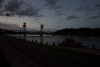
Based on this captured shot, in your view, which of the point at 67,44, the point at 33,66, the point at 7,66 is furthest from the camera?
the point at 67,44

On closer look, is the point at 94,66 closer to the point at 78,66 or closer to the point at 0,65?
the point at 78,66

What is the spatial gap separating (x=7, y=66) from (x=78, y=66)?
5.36 m

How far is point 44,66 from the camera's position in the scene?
15.9 metres

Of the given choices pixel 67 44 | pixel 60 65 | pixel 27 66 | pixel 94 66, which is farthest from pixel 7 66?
pixel 67 44

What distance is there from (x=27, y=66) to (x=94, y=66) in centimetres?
528

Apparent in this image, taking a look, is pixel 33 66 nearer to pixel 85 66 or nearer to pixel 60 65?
pixel 60 65

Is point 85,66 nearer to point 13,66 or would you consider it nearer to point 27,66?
point 27,66

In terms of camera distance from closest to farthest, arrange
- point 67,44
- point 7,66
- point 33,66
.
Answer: point 7,66, point 33,66, point 67,44

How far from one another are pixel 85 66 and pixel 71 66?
108 centimetres

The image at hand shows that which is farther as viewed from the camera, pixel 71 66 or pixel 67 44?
pixel 67 44

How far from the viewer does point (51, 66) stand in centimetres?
1576

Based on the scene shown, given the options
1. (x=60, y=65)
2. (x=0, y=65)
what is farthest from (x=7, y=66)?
(x=60, y=65)

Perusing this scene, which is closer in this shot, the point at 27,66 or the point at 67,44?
the point at 27,66

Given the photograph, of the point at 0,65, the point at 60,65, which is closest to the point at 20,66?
the point at 0,65
